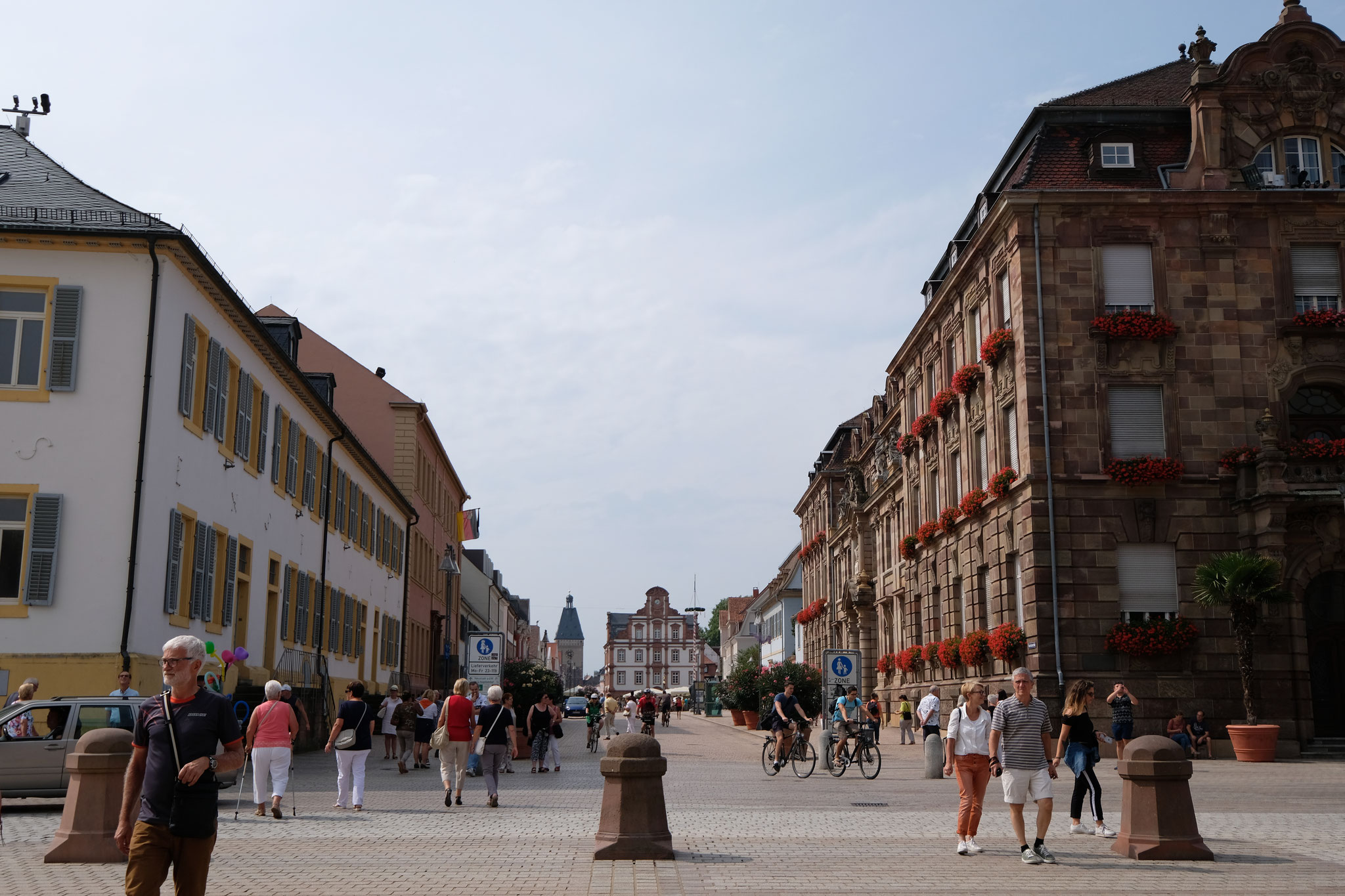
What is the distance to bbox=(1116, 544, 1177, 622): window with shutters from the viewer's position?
2991cm

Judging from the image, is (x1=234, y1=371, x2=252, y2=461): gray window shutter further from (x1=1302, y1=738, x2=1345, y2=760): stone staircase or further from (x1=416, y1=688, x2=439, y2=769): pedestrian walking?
(x1=1302, y1=738, x2=1345, y2=760): stone staircase

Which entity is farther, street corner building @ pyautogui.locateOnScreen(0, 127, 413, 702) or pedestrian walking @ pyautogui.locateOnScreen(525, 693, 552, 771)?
pedestrian walking @ pyautogui.locateOnScreen(525, 693, 552, 771)

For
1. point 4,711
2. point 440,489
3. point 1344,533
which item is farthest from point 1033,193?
point 440,489

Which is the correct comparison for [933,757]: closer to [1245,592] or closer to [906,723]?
[1245,592]

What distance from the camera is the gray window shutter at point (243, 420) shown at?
26.7 m

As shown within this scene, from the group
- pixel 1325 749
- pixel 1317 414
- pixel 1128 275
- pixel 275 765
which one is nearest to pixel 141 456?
pixel 275 765

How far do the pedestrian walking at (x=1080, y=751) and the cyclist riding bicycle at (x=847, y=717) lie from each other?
10379mm

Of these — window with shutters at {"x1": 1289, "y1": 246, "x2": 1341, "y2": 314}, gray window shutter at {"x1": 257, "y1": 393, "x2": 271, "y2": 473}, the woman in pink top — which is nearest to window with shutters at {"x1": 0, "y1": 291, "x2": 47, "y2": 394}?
gray window shutter at {"x1": 257, "y1": 393, "x2": 271, "y2": 473}

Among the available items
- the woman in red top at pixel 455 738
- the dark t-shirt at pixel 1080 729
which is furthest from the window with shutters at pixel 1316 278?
the woman in red top at pixel 455 738

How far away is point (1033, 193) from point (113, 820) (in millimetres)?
25340

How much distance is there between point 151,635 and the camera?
21.2 metres

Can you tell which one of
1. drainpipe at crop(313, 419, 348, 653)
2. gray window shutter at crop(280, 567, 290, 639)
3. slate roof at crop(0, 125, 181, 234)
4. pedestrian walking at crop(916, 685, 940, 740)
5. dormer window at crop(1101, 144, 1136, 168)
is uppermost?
dormer window at crop(1101, 144, 1136, 168)

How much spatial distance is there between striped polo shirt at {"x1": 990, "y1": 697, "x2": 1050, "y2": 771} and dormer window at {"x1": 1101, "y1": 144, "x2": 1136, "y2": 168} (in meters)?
23.2

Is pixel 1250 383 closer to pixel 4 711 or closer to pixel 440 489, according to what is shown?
pixel 4 711
